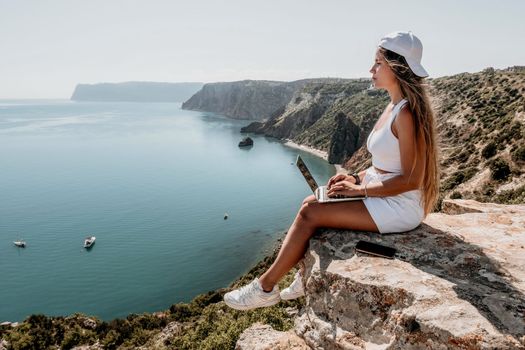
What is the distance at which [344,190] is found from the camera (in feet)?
16.1

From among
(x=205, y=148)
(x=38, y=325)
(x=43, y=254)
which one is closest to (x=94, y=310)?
(x=38, y=325)

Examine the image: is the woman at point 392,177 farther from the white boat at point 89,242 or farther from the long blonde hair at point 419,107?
the white boat at point 89,242

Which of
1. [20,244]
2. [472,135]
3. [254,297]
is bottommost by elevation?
[20,244]

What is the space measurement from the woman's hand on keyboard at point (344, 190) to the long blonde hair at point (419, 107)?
2.58 feet

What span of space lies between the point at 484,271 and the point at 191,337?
1964 centimetres

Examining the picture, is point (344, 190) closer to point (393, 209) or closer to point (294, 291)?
point (393, 209)

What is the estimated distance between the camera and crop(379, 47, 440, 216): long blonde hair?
4.47 m

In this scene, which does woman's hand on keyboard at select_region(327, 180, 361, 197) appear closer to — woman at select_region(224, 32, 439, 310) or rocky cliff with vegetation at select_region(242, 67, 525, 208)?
woman at select_region(224, 32, 439, 310)

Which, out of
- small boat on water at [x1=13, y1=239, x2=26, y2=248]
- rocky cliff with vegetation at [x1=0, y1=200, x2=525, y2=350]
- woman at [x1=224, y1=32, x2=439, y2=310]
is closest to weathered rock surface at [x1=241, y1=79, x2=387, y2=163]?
small boat on water at [x1=13, y1=239, x2=26, y2=248]

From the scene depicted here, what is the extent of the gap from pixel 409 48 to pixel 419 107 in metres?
0.74

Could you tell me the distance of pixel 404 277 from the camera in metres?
4.17

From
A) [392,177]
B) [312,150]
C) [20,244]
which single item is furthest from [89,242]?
[312,150]

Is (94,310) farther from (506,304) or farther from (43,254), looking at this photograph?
(506,304)

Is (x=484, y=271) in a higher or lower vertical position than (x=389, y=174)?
lower
